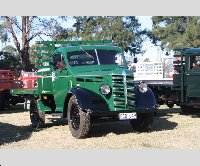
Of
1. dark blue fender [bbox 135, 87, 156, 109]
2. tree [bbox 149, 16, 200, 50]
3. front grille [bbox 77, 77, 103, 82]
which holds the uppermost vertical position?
tree [bbox 149, 16, 200, 50]

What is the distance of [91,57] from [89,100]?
1.57 meters

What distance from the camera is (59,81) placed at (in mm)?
10438

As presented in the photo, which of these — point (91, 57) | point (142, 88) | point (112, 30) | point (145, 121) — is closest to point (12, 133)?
point (91, 57)

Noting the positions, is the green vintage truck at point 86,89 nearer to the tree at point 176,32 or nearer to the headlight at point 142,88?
the headlight at point 142,88

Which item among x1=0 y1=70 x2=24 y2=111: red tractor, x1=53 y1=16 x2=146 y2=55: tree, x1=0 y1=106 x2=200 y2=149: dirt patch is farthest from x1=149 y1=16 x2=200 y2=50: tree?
x1=0 y1=106 x2=200 y2=149: dirt patch

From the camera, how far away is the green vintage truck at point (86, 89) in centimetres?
914

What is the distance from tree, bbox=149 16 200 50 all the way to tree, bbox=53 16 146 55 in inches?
109

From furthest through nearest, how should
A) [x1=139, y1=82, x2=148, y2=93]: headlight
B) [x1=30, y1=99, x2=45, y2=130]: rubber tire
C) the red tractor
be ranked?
the red tractor < [x1=30, y1=99, x2=45, y2=130]: rubber tire < [x1=139, y1=82, x2=148, y2=93]: headlight

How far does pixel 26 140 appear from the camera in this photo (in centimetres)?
902

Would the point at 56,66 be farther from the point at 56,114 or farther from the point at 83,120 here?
the point at 83,120

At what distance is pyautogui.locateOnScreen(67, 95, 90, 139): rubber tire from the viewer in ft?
29.4

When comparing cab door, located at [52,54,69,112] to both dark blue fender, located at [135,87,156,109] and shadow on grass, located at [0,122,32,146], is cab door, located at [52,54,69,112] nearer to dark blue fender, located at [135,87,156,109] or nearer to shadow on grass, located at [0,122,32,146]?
shadow on grass, located at [0,122,32,146]

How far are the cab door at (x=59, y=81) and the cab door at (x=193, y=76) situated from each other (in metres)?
4.15

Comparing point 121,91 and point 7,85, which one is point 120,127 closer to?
point 121,91
